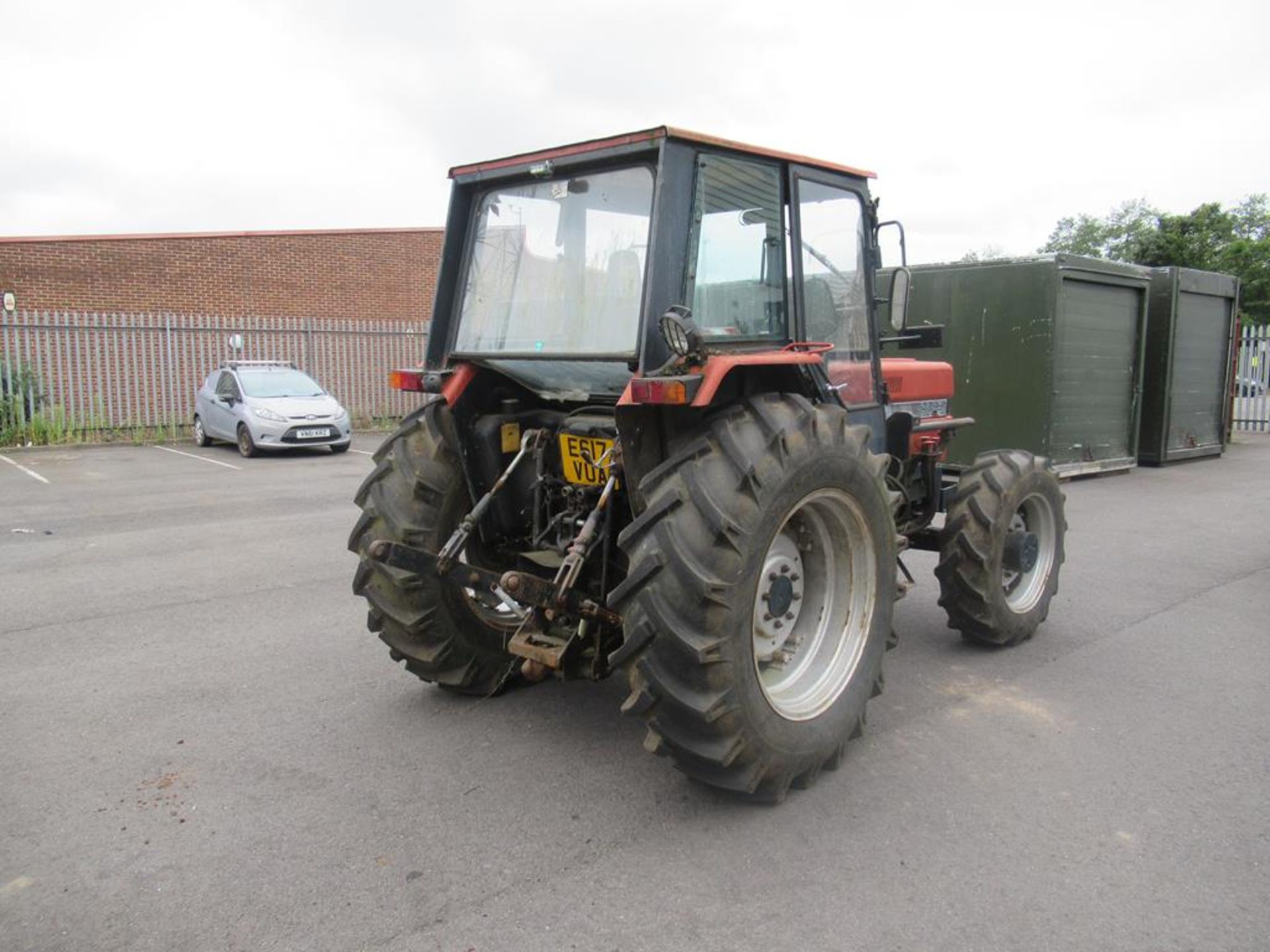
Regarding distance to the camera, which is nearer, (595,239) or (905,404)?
(595,239)

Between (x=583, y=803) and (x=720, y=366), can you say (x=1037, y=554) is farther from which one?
(x=583, y=803)

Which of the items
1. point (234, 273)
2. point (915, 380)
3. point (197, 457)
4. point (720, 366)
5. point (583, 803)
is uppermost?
point (234, 273)

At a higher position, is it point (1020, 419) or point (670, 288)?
point (670, 288)

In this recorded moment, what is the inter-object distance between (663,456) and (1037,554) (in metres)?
2.89

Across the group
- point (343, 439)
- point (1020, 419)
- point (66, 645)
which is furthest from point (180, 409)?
point (1020, 419)

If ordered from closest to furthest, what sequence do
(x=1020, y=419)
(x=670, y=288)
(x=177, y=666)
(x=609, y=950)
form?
(x=609, y=950) < (x=670, y=288) < (x=177, y=666) < (x=1020, y=419)

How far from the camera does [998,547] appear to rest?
486 centimetres

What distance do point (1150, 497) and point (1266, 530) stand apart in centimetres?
210

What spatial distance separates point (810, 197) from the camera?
4.07m

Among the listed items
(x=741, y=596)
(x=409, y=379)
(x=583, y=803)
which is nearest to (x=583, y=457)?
(x=409, y=379)

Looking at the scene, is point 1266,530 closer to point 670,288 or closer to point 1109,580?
point 1109,580

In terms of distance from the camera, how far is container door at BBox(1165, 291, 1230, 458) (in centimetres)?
1382

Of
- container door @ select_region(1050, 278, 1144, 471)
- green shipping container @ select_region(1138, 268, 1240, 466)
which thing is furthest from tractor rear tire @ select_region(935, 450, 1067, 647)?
green shipping container @ select_region(1138, 268, 1240, 466)

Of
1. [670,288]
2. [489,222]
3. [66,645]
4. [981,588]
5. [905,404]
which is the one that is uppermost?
[489,222]
